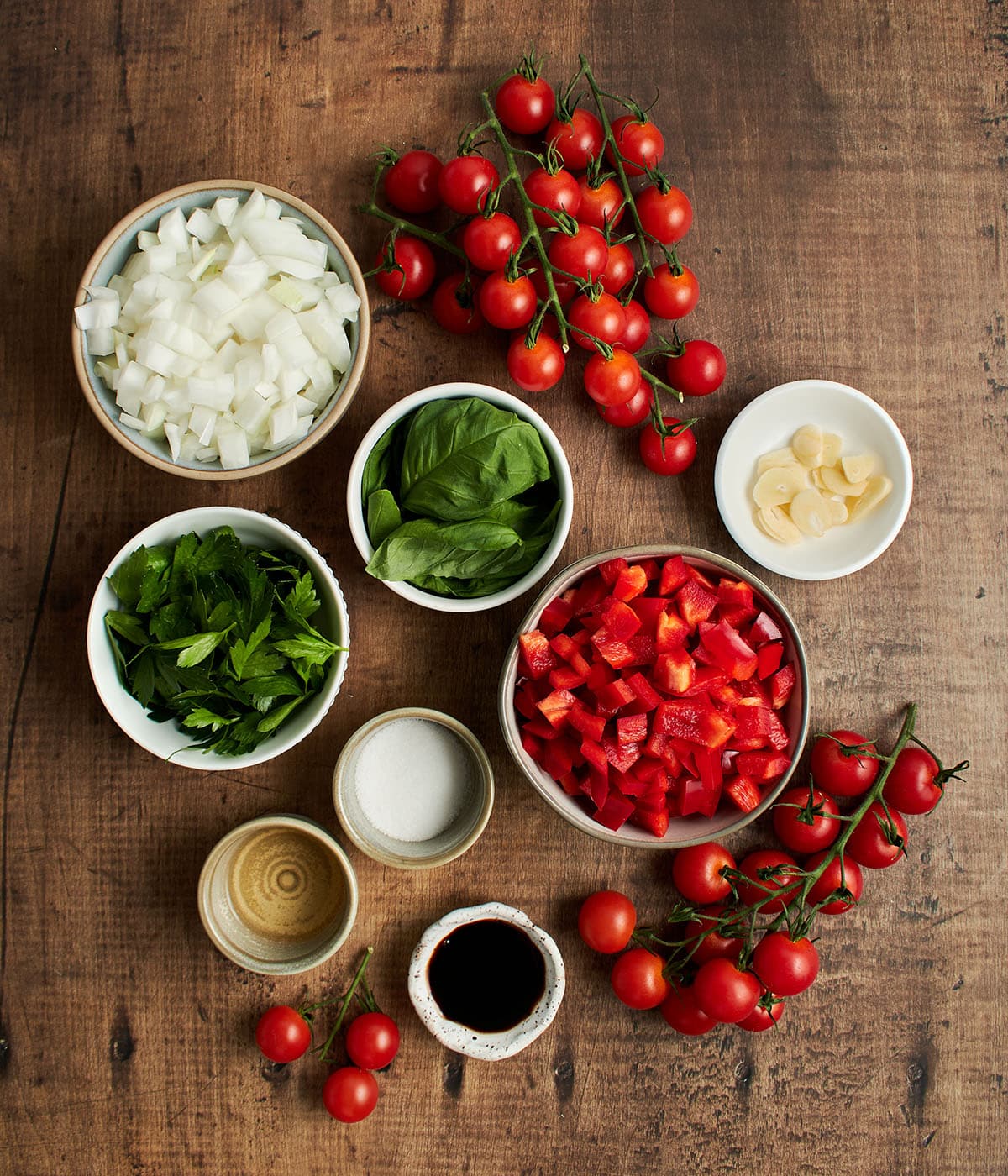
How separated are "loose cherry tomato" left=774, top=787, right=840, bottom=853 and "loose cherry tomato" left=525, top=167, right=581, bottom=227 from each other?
1.11 m

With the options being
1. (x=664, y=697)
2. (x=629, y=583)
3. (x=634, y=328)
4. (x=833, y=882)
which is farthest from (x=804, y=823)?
(x=634, y=328)

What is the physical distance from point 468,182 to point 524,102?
20 cm

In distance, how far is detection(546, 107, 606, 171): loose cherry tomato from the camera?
62.5 inches

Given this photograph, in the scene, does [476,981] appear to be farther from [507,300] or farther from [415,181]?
[415,181]

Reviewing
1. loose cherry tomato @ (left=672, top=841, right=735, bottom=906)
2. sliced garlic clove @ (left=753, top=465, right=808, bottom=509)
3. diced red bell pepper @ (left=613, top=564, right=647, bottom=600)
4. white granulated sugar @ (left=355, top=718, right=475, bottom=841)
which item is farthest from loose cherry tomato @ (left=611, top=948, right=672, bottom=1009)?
sliced garlic clove @ (left=753, top=465, right=808, bottom=509)

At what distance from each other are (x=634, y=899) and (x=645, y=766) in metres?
0.35

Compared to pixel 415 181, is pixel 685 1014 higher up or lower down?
lower down

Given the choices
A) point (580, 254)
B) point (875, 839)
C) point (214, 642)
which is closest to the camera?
point (214, 642)

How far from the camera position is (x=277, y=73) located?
1.67 m

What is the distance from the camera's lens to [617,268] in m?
1.60

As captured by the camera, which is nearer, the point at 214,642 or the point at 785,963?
the point at 214,642

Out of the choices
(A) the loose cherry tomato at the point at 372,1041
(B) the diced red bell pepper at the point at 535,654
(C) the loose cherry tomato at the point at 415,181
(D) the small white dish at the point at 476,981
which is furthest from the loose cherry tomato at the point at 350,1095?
(C) the loose cherry tomato at the point at 415,181

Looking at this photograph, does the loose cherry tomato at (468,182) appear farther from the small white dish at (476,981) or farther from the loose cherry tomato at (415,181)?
the small white dish at (476,981)

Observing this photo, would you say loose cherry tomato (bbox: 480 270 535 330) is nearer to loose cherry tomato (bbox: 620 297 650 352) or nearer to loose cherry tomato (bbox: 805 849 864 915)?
loose cherry tomato (bbox: 620 297 650 352)
